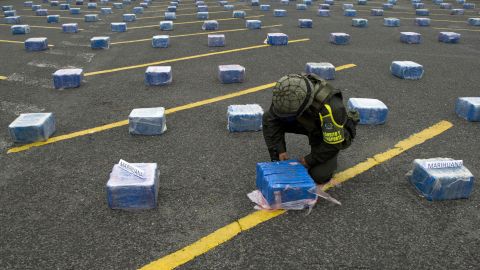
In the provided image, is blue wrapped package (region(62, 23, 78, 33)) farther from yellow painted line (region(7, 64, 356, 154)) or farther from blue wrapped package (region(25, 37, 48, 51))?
yellow painted line (region(7, 64, 356, 154))

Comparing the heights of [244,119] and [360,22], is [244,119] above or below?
below

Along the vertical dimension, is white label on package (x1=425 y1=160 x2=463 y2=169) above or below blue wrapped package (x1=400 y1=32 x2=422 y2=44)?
below

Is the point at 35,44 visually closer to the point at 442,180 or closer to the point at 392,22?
the point at 442,180

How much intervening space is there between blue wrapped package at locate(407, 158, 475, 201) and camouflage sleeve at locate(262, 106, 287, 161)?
4.81 ft

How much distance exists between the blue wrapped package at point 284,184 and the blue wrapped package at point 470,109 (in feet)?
11.2

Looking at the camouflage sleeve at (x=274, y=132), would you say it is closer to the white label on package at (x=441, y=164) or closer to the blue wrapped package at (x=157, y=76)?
the white label on package at (x=441, y=164)

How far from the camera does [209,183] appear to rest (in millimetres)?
4082

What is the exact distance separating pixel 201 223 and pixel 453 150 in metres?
3.48

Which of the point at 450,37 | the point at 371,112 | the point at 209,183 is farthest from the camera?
the point at 450,37

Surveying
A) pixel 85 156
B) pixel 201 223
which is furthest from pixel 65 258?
pixel 85 156

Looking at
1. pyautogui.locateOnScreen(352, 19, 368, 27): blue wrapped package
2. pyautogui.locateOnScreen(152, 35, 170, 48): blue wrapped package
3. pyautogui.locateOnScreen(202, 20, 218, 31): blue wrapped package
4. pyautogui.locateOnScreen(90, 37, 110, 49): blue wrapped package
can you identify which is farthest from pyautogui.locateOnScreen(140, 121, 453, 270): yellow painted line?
pyautogui.locateOnScreen(352, 19, 368, 27): blue wrapped package

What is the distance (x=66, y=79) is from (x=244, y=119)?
3.91 metres

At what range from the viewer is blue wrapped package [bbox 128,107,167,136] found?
16.8 ft

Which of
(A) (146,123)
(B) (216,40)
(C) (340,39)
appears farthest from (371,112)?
(B) (216,40)
